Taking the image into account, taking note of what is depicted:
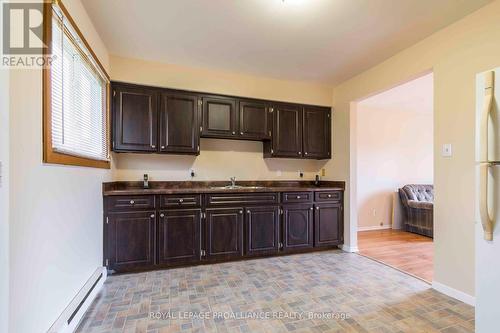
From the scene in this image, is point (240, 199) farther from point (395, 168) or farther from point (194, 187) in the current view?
point (395, 168)

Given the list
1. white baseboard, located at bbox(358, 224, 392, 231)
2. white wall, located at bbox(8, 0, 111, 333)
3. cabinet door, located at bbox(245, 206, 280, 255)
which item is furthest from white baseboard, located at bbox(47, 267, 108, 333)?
white baseboard, located at bbox(358, 224, 392, 231)

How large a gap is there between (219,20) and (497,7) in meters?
2.33

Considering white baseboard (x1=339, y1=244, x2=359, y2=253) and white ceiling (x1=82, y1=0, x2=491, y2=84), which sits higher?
white ceiling (x1=82, y1=0, x2=491, y2=84)

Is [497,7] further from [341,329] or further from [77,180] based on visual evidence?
[77,180]

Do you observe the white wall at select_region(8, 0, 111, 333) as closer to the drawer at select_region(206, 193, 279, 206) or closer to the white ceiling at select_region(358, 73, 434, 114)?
the drawer at select_region(206, 193, 279, 206)

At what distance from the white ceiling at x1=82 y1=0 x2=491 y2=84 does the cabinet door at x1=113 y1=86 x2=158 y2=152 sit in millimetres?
478

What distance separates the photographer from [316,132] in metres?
3.92

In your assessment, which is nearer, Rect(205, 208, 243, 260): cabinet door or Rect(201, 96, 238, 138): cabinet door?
Rect(205, 208, 243, 260): cabinet door

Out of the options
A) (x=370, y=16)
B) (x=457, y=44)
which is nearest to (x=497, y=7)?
(x=457, y=44)

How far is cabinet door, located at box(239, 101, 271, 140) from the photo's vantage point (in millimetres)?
3494

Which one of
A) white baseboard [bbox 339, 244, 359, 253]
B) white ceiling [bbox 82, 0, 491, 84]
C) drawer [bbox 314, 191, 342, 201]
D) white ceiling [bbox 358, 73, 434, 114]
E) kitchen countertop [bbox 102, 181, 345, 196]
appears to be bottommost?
white baseboard [bbox 339, 244, 359, 253]

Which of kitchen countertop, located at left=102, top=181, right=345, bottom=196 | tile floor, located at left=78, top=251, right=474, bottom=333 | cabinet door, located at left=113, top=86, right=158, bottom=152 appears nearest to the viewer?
tile floor, located at left=78, top=251, right=474, bottom=333

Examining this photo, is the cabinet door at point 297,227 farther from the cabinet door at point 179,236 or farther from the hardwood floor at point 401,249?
the cabinet door at point 179,236

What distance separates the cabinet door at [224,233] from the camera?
9.94 ft
